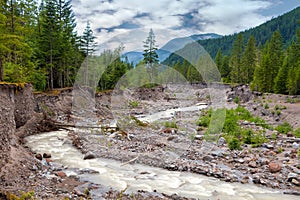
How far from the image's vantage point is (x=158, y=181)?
8.03m

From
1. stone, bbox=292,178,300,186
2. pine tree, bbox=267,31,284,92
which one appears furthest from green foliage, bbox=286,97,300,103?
stone, bbox=292,178,300,186

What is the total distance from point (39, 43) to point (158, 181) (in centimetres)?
1985

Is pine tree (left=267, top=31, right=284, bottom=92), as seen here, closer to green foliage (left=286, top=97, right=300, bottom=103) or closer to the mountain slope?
green foliage (left=286, top=97, right=300, bottom=103)

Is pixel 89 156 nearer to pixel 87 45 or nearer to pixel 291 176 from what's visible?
pixel 291 176

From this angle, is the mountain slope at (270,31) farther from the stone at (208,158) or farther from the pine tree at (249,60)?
the stone at (208,158)

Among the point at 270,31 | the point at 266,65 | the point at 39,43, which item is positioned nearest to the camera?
the point at 39,43

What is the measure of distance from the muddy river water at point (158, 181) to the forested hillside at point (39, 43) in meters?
8.35

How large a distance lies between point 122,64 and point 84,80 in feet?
17.8

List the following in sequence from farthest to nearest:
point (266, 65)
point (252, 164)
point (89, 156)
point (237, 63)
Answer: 1. point (237, 63)
2. point (266, 65)
3. point (89, 156)
4. point (252, 164)

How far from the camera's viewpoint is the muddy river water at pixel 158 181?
23.7 ft

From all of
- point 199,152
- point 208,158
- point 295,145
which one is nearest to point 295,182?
point 208,158

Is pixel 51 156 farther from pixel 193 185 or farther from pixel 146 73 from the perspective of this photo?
pixel 146 73

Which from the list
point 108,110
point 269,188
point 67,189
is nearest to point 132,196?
point 67,189

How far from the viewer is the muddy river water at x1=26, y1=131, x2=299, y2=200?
23.7 ft
